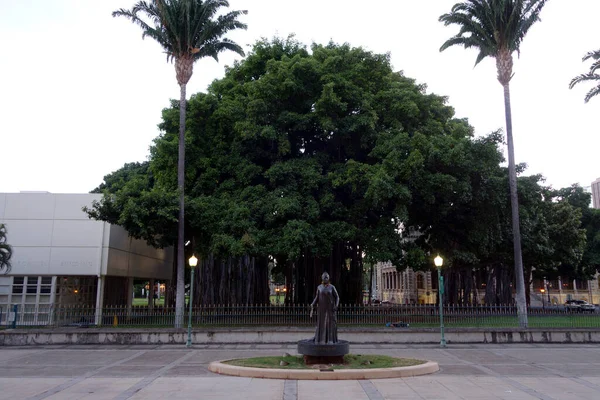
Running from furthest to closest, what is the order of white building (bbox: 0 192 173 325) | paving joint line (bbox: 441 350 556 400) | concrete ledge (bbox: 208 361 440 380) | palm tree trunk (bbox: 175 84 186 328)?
white building (bbox: 0 192 173 325) < palm tree trunk (bbox: 175 84 186 328) < concrete ledge (bbox: 208 361 440 380) < paving joint line (bbox: 441 350 556 400)

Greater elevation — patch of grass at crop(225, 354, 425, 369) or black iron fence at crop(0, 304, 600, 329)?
black iron fence at crop(0, 304, 600, 329)

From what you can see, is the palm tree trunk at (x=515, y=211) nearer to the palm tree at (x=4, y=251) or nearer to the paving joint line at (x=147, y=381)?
the paving joint line at (x=147, y=381)

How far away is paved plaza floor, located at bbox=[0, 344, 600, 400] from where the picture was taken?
10836 millimetres

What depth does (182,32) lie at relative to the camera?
81.8 feet

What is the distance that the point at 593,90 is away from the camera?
89.9ft

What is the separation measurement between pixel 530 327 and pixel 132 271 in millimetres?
22439

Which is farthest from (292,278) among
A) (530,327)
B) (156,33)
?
(156,33)

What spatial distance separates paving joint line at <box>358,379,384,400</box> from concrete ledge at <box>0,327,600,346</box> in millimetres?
9659

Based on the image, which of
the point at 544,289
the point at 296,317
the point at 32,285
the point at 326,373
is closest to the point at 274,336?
the point at 296,317

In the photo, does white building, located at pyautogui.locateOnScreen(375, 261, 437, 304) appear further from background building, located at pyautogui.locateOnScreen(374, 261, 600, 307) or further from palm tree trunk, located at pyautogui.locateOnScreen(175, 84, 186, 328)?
palm tree trunk, located at pyautogui.locateOnScreen(175, 84, 186, 328)

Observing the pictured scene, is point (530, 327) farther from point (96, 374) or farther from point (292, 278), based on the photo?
point (96, 374)

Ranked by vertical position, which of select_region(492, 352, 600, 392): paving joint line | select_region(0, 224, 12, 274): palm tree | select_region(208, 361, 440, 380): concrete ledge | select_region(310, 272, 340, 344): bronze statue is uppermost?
select_region(0, 224, 12, 274): palm tree

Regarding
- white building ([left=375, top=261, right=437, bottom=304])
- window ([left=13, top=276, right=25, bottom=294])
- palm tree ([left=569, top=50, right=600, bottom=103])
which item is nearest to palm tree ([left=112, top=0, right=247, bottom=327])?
window ([left=13, top=276, right=25, bottom=294])

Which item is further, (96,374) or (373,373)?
(96,374)
